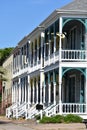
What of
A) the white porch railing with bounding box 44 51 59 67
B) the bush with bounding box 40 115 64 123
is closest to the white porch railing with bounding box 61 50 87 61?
the white porch railing with bounding box 44 51 59 67

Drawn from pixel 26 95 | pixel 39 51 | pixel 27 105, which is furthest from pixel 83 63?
pixel 26 95

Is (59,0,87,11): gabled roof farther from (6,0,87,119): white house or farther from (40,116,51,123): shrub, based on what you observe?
(40,116,51,123): shrub

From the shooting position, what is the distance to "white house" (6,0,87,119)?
35.2 m

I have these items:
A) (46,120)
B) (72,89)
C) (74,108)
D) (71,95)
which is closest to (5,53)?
(71,95)

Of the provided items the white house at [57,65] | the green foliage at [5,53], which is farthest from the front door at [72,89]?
the green foliage at [5,53]

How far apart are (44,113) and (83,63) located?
533cm

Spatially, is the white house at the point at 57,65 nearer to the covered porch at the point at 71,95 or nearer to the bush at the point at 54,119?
the covered porch at the point at 71,95

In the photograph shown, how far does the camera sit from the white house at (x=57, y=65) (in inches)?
1384

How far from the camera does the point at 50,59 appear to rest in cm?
3875

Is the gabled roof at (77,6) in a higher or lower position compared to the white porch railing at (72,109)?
higher

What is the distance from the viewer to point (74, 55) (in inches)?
1395

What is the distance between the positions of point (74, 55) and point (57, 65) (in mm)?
1399

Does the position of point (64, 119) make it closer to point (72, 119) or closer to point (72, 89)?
point (72, 119)

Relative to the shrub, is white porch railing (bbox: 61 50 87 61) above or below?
above
